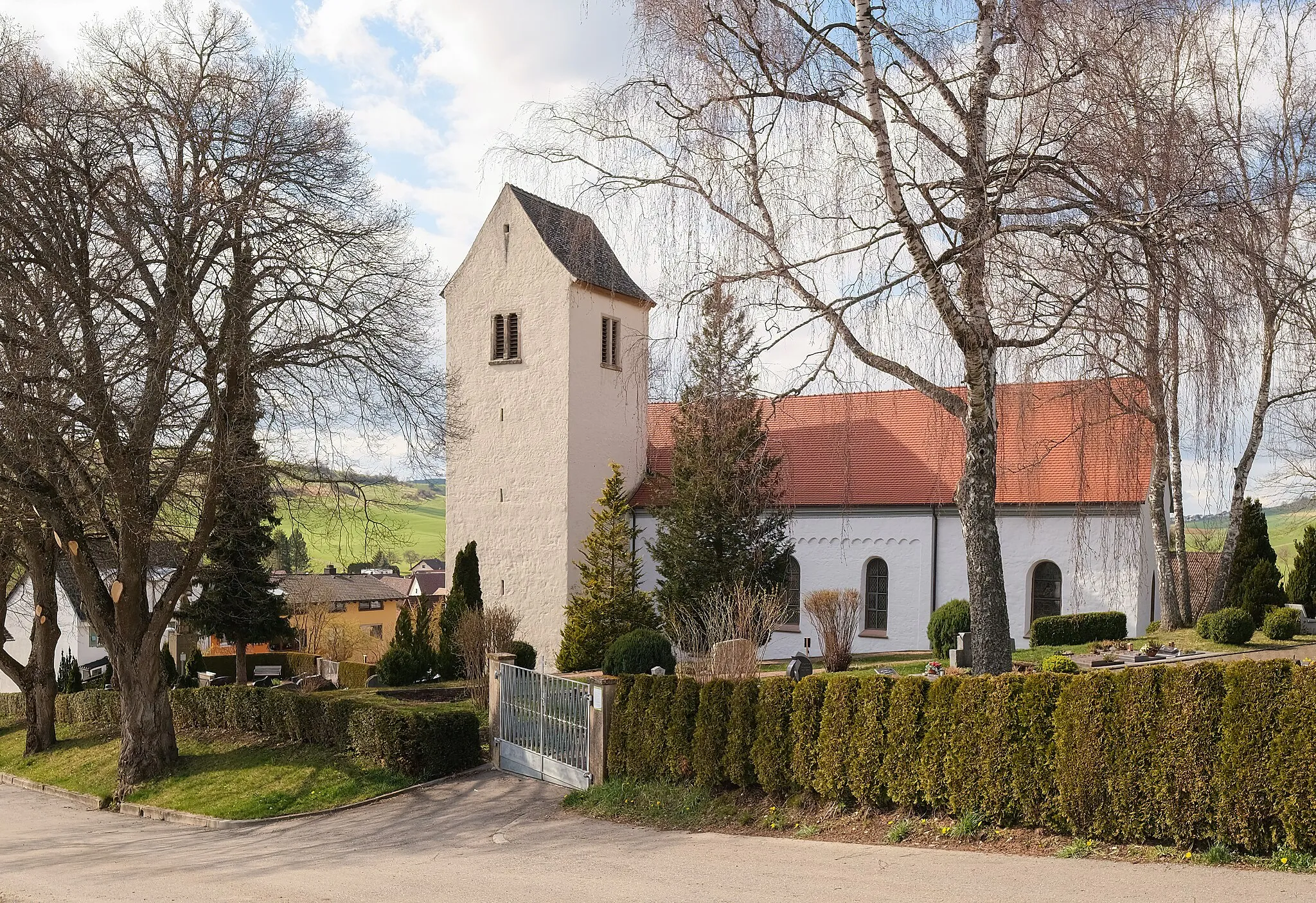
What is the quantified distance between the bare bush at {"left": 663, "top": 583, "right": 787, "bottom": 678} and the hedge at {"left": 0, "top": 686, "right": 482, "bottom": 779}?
12.5ft

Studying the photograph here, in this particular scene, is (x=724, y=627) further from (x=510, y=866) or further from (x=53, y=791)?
(x=53, y=791)

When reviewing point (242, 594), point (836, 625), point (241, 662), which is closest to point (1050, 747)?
point (836, 625)

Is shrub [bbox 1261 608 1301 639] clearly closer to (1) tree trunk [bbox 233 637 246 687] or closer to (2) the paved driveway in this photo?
(2) the paved driveway

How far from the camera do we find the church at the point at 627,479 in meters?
27.4

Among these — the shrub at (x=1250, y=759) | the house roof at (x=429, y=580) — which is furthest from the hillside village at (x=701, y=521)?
the house roof at (x=429, y=580)

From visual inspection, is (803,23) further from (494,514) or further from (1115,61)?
(494,514)

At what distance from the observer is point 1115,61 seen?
32.9ft

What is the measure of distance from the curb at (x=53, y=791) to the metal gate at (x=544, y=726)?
26.7 ft

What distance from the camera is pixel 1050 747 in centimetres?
977

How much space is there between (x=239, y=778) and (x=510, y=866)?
9.16 meters

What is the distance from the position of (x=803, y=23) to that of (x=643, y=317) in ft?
77.4

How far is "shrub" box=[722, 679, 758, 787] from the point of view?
1250cm

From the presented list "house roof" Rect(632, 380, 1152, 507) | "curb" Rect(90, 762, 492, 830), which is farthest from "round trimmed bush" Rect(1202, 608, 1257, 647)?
"curb" Rect(90, 762, 492, 830)

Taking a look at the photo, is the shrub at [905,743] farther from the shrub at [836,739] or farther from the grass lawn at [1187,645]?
the grass lawn at [1187,645]
